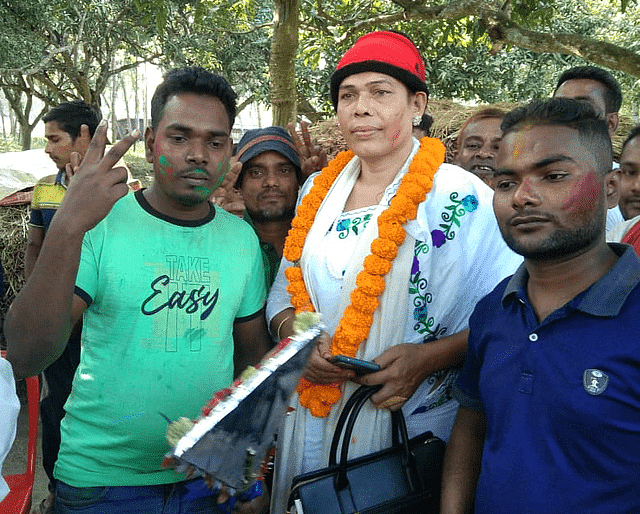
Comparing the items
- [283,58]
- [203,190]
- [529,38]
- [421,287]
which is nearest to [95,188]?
[203,190]

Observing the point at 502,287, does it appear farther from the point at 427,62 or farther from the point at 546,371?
the point at 427,62

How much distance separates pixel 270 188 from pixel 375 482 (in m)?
1.28

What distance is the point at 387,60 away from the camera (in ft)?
6.64

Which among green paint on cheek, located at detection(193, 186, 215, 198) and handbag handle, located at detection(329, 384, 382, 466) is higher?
green paint on cheek, located at detection(193, 186, 215, 198)

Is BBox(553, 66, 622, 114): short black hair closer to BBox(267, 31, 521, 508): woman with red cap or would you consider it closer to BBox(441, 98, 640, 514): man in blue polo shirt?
BBox(267, 31, 521, 508): woman with red cap

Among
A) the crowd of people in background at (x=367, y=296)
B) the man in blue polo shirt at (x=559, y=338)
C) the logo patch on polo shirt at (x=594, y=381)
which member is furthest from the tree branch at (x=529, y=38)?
the logo patch on polo shirt at (x=594, y=381)

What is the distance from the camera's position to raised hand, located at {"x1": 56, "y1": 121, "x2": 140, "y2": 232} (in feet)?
4.75

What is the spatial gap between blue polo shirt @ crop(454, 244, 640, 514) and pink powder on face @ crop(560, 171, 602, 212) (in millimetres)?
146

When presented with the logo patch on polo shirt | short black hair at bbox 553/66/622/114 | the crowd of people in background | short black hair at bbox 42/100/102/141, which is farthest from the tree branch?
the logo patch on polo shirt

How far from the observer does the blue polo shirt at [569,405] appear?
48.3 inches

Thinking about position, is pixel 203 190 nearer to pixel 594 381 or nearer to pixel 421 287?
pixel 421 287

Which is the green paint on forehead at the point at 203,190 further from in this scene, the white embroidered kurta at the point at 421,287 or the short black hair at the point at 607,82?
the short black hair at the point at 607,82

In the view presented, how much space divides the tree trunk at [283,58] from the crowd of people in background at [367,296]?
2.68 metres

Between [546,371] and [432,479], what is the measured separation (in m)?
0.55
